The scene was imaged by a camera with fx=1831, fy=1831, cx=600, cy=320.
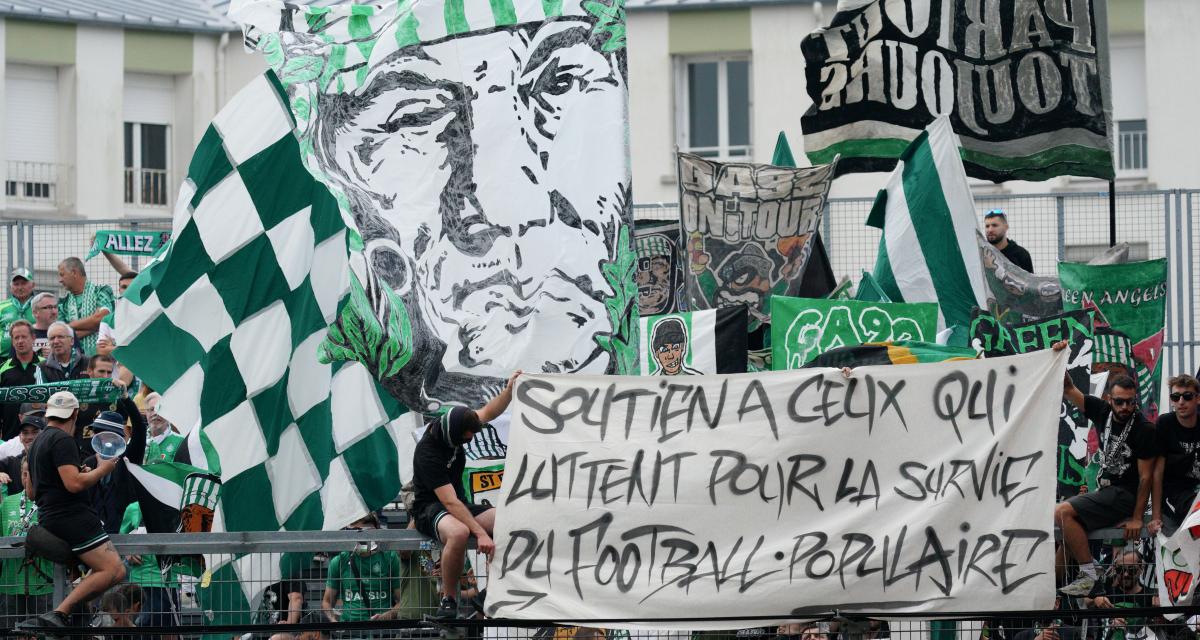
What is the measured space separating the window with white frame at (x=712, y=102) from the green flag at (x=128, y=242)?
15.6 meters

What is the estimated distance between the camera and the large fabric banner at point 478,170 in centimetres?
1052

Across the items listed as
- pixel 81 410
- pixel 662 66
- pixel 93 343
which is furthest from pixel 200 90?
pixel 81 410

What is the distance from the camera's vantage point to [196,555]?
363 inches

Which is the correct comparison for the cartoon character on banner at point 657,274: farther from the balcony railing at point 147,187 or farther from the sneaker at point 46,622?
the balcony railing at point 147,187

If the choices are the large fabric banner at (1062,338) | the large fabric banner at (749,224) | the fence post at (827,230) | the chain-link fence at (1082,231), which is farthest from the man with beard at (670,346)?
the fence post at (827,230)

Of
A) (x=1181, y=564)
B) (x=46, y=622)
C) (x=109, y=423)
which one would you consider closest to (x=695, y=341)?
(x=109, y=423)

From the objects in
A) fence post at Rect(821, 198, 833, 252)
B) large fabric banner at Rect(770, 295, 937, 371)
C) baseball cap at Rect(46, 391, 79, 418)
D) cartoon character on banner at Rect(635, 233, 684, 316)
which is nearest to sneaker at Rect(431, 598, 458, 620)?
baseball cap at Rect(46, 391, 79, 418)

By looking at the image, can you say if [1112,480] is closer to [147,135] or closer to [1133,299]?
[1133,299]

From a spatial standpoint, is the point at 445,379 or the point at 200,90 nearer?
the point at 445,379

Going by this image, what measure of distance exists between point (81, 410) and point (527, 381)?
13.8 feet

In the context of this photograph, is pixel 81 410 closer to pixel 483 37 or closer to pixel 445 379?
pixel 445 379

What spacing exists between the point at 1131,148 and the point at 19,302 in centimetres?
1859

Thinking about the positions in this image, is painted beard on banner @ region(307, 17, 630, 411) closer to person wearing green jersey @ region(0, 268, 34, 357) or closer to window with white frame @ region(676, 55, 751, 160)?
person wearing green jersey @ region(0, 268, 34, 357)

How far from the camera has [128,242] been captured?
1572cm
